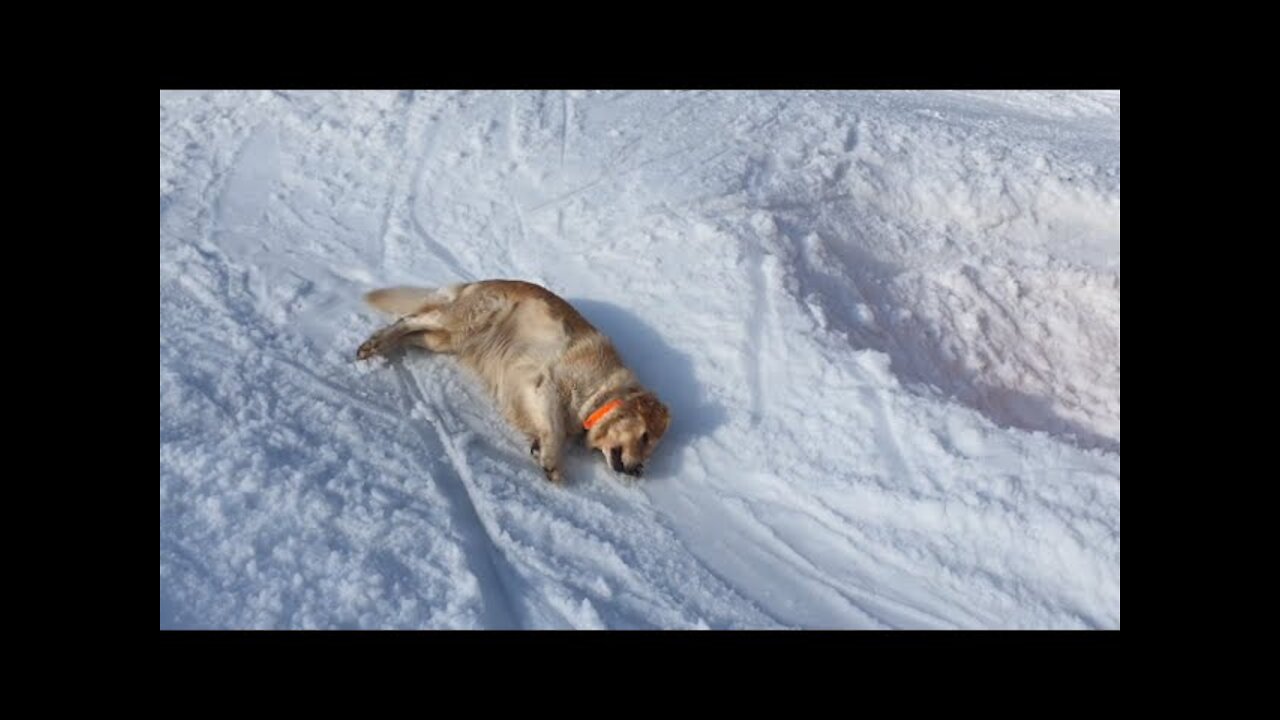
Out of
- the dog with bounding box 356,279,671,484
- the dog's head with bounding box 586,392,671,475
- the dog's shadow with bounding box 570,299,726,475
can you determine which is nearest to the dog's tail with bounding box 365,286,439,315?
the dog with bounding box 356,279,671,484

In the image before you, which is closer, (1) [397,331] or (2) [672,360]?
(1) [397,331]

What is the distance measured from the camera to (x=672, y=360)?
→ 6309mm

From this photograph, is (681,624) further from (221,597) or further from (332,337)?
(332,337)

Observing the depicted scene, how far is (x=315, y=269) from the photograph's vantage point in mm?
6758

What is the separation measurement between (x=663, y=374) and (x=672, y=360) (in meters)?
0.13

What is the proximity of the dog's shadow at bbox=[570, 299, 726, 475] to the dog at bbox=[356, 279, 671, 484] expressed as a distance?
214 mm

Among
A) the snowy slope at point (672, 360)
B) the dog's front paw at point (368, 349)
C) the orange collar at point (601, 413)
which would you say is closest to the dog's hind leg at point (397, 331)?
the dog's front paw at point (368, 349)

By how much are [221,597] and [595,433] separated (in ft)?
7.58

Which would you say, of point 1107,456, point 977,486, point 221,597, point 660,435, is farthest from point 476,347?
point 1107,456

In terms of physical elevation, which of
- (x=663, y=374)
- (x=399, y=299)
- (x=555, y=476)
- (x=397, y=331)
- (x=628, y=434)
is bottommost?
(x=555, y=476)

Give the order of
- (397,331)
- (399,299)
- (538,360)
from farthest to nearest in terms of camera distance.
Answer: (399,299) → (397,331) → (538,360)

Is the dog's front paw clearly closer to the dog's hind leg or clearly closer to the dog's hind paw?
the dog's hind leg

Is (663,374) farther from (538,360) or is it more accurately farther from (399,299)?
(399,299)

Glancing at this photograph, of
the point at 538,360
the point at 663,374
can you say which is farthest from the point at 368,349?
the point at 663,374
